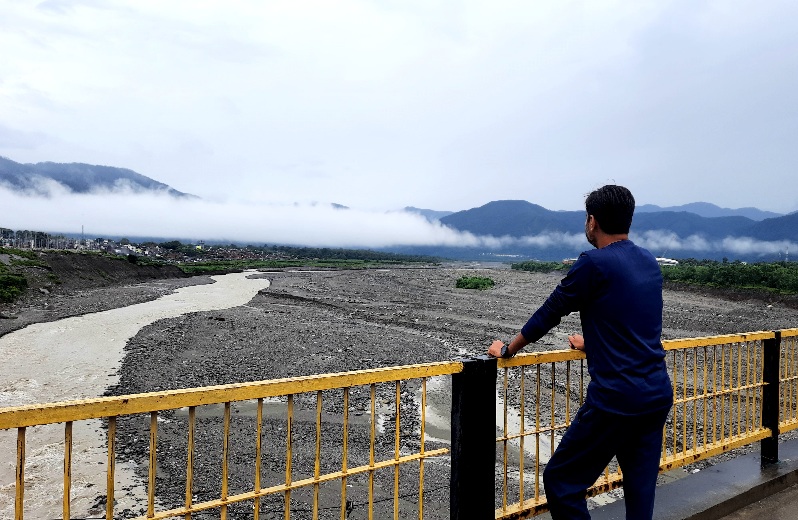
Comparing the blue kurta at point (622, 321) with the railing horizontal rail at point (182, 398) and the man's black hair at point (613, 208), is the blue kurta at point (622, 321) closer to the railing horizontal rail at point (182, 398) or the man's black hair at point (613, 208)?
the man's black hair at point (613, 208)

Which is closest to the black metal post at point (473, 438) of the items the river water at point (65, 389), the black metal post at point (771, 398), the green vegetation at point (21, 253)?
the black metal post at point (771, 398)

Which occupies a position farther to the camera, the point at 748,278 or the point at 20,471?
the point at 748,278

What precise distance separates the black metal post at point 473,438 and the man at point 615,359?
1.37ft

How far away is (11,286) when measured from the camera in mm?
38562

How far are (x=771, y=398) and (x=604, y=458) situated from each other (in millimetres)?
3552

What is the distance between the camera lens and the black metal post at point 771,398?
5508 millimetres

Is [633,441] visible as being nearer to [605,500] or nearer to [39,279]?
[605,500]

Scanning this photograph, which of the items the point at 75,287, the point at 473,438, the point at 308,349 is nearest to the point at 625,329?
the point at 473,438

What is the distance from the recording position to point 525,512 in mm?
3893

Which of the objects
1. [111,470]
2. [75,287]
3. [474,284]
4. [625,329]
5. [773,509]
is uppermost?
[625,329]

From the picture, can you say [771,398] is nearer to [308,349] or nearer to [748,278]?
[308,349]

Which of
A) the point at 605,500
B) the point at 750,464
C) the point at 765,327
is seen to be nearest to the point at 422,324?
the point at 765,327

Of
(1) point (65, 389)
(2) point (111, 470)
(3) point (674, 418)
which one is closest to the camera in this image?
(2) point (111, 470)

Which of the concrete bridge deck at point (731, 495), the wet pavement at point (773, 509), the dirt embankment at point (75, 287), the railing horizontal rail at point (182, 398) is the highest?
the railing horizontal rail at point (182, 398)
